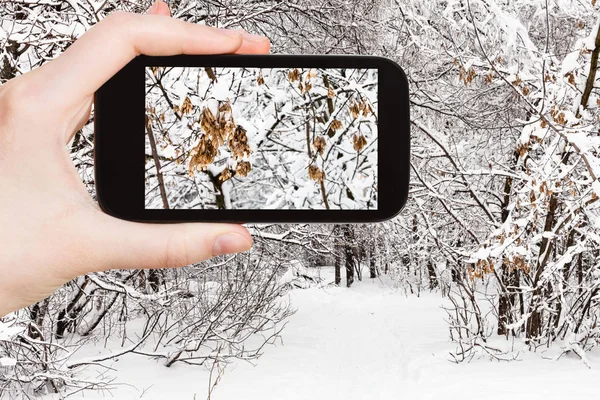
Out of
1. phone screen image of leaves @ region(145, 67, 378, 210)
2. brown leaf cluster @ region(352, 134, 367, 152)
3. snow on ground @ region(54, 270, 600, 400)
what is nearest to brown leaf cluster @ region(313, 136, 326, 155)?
phone screen image of leaves @ region(145, 67, 378, 210)

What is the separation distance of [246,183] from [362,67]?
0.43 meters

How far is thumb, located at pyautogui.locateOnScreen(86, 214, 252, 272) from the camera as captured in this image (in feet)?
4.13

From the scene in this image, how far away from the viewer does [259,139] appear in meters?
1.69

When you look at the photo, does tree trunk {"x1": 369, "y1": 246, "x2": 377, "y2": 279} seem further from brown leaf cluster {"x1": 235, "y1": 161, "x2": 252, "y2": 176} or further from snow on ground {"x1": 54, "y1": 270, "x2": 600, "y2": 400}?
brown leaf cluster {"x1": 235, "y1": 161, "x2": 252, "y2": 176}

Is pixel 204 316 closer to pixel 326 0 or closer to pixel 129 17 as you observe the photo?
pixel 326 0

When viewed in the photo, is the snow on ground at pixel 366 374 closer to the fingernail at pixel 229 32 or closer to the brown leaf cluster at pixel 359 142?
the brown leaf cluster at pixel 359 142

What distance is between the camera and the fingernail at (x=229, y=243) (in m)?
1.30

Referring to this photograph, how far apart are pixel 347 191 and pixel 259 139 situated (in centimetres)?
37

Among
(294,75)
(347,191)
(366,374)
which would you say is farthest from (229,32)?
(366,374)

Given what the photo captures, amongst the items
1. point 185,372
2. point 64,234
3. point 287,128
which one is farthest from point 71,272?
point 185,372

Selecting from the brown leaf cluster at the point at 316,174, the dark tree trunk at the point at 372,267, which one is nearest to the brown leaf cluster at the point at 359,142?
the brown leaf cluster at the point at 316,174

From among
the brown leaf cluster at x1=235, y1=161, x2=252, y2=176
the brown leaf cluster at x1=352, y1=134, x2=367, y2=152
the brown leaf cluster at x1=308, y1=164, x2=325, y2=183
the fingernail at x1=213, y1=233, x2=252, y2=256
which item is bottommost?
the fingernail at x1=213, y1=233, x2=252, y2=256

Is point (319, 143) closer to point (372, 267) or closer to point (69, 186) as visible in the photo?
point (69, 186)

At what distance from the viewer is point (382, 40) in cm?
663
